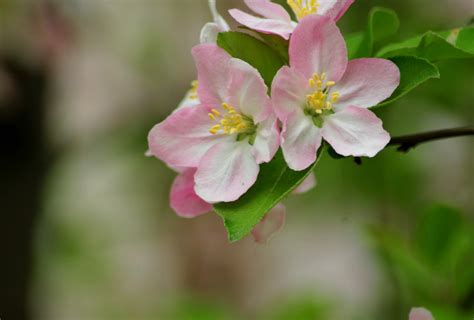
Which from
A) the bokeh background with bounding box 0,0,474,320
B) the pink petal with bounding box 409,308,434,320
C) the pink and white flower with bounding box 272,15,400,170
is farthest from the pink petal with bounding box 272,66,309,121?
the bokeh background with bounding box 0,0,474,320

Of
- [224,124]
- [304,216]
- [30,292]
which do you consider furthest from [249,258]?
[224,124]

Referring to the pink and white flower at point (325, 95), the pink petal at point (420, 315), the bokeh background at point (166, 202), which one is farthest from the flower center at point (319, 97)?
the bokeh background at point (166, 202)

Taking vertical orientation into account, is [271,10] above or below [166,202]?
above

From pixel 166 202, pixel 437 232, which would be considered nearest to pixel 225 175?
pixel 437 232

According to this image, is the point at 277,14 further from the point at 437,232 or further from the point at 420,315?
the point at 437,232

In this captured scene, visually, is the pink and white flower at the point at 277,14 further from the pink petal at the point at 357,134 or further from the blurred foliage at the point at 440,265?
the blurred foliage at the point at 440,265

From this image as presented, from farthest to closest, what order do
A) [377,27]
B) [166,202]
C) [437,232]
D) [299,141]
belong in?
[166,202] < [437,232] < [377,27] < [299,141]
